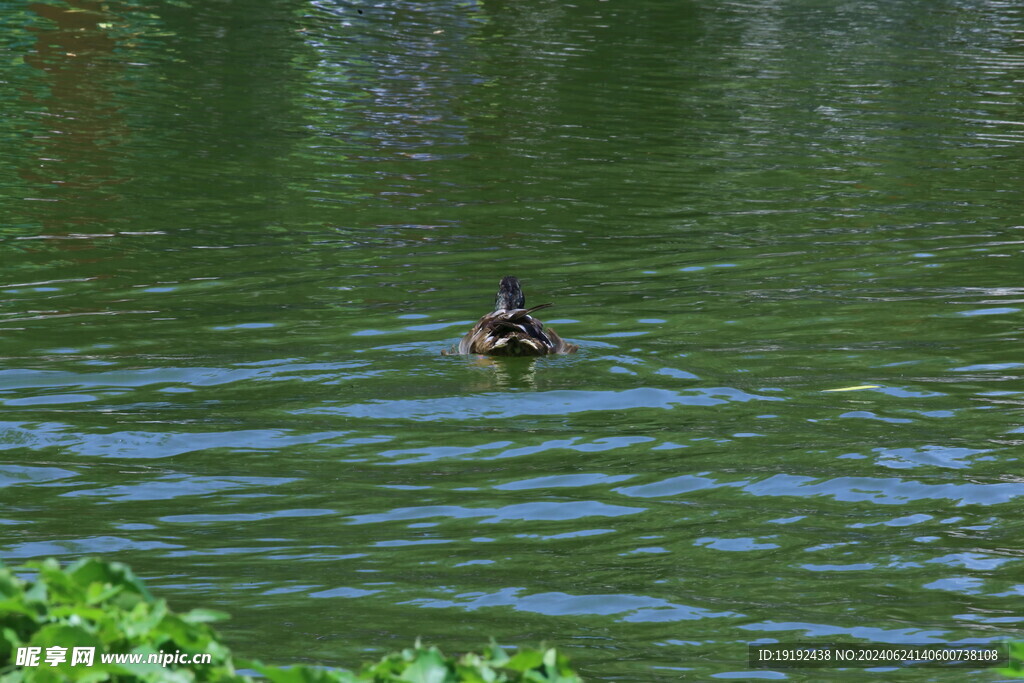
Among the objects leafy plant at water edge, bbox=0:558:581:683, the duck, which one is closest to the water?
the duck

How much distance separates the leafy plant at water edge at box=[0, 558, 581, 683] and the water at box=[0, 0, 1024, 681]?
6.01ft

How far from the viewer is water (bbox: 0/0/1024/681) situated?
24.2 feet

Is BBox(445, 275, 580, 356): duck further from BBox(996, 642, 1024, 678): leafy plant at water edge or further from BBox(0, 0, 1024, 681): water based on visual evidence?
BBox(996, 642, 1024, 678): leafy plant at water edge

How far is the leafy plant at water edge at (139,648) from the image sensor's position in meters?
4.33

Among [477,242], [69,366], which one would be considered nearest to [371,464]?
[69,366]

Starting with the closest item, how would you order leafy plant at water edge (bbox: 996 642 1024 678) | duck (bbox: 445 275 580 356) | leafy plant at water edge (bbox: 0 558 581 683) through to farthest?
leafy plant at water edge (bbox: 0 558 581 683), leafy plant at water edge (bbox: 996 642 1024 678), duck (bbox: 445 275 580 356)

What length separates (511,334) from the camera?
11594mm

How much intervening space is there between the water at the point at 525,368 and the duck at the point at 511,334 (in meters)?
0.16

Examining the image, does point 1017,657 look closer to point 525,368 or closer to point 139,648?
point 139,648

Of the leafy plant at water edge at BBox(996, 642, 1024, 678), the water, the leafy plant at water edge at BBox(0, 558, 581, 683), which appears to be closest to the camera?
the leafy plant at water edge at BBox(0, 558, 581, 683)

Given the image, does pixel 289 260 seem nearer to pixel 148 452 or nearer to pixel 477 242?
pixel 477 242

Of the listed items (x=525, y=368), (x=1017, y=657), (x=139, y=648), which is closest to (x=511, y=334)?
(x=525, y=368)

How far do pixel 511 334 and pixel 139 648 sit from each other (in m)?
7.28

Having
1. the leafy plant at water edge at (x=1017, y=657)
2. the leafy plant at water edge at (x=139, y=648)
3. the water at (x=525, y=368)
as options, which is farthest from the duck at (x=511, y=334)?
the leafy plant at water edge at (x=139, y=648)
